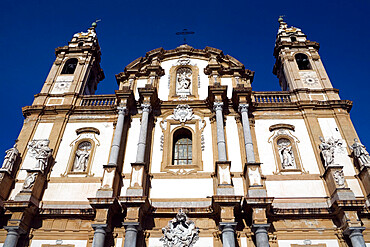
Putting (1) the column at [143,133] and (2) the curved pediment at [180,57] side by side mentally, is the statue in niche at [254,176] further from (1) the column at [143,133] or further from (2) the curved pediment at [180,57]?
(2) the curved pediment at [180,57]

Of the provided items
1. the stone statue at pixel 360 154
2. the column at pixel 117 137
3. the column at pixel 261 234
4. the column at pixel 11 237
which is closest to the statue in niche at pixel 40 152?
the column at pixel 11 237

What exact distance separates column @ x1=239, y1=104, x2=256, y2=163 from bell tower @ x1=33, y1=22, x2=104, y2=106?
30.2 ft

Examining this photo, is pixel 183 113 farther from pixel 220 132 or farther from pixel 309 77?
pixel 309 77

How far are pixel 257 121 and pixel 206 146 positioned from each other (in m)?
3.07

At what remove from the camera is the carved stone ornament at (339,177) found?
40.6ft

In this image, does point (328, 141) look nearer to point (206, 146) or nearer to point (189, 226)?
point (206, 146)

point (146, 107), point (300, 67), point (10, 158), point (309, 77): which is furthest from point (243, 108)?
point (10, 158)

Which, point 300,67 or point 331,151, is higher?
point 300,67

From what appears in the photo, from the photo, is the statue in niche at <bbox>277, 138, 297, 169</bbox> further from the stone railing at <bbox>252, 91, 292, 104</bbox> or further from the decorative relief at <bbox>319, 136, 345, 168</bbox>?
the stone railing at <bbox>252, 91, 292, 104</bbox>

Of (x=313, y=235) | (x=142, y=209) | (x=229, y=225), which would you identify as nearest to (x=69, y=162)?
(x=142, y=209)

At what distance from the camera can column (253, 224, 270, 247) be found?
36.4ft

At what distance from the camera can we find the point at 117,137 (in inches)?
573

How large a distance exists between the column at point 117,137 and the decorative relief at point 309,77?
34.0ft

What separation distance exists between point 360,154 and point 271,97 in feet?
17.8
